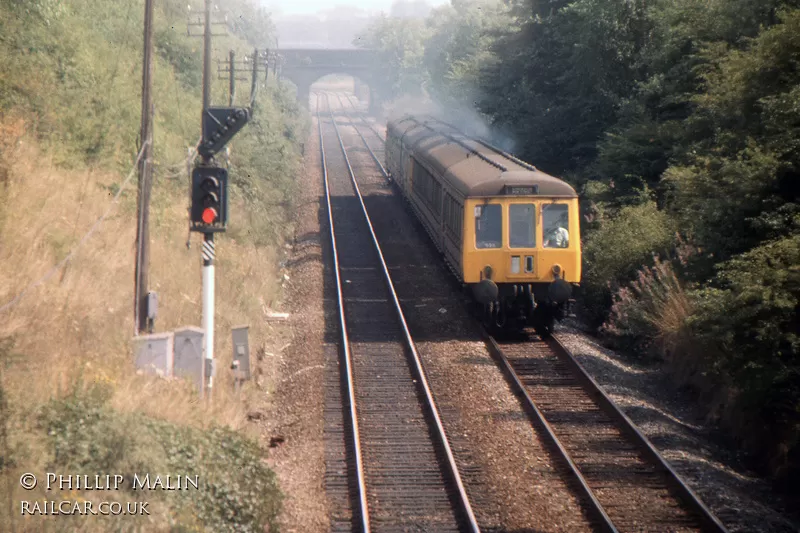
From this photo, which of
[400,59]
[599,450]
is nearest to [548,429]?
[599,450]

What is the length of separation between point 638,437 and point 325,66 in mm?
90364

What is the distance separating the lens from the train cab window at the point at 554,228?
17.0 m

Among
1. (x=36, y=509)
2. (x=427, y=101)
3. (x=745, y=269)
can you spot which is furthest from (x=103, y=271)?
(x=427, y=101)

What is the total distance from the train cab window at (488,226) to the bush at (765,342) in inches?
193

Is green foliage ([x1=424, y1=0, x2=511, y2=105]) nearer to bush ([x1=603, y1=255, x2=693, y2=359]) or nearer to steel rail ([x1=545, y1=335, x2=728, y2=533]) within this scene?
bush ([x1=603, y1=255, x2=693, y2=359])

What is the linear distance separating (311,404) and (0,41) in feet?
39.3

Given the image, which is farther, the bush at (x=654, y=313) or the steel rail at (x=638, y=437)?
the bush at (x=654, y=313)

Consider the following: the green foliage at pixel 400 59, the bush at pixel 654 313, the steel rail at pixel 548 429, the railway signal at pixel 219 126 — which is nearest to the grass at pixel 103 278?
the railway signal at pixel 219 126

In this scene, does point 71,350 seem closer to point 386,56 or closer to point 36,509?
point 36,509

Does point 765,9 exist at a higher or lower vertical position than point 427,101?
lower

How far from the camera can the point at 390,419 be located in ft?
42.0

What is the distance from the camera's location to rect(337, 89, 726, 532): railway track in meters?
9.88

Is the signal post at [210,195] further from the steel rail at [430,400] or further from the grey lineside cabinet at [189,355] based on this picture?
the steel rail at [430,400]

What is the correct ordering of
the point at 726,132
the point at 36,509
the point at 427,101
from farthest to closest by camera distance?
1. the point at 427,101
2. the point at 726,132
3. the point at 36,509
